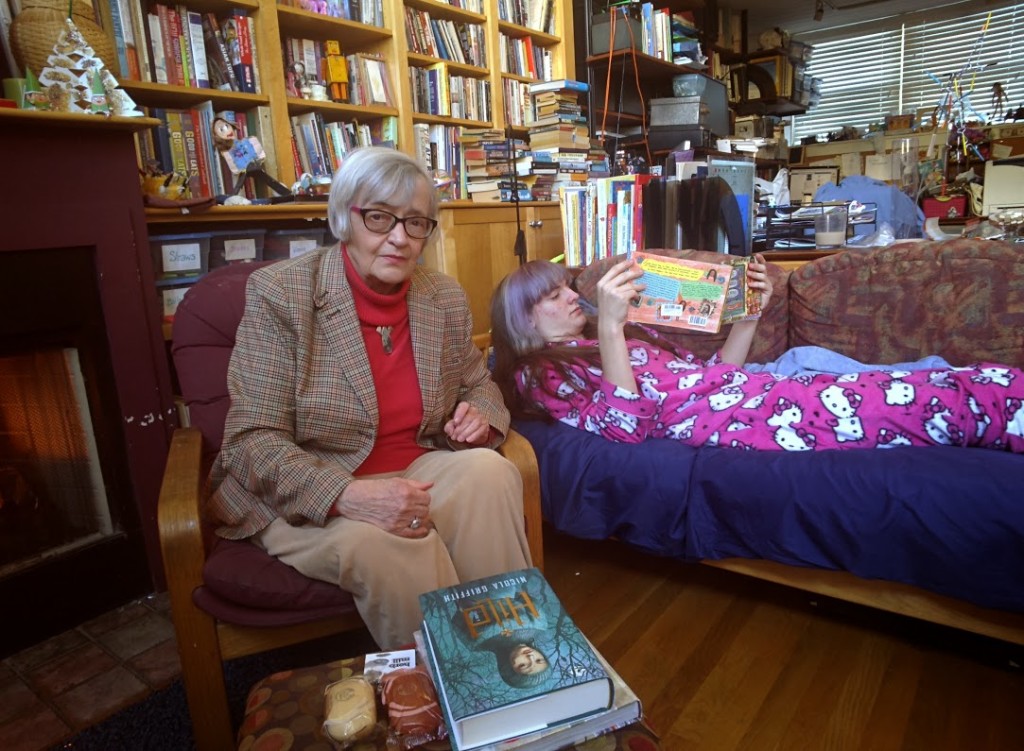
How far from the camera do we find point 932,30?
5539 mm

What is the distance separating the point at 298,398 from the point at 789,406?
1.15 meters

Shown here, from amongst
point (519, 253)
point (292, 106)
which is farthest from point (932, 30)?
point (292, 106)

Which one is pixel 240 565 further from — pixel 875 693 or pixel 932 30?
pixel 932 30

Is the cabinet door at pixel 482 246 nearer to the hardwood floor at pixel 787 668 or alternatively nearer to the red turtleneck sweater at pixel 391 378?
the red turtleneck sweater at pixel 391 378

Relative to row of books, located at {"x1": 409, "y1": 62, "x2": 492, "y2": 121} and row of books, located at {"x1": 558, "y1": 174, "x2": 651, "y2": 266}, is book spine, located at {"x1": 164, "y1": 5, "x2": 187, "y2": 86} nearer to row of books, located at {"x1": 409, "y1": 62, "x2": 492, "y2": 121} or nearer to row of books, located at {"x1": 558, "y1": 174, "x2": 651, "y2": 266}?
row of books, located at {"x1": 409, "y1": 62, "x2": 492, "y2": 121}

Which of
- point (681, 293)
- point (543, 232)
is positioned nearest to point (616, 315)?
point (681, 293)

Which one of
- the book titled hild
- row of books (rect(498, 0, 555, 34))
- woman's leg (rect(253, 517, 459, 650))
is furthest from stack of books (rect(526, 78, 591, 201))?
the book titled hild

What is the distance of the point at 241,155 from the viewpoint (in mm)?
2443

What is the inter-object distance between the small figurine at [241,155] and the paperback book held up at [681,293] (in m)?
1.40

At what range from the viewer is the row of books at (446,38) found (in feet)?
10.1

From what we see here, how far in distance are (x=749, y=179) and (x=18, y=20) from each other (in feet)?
7.99

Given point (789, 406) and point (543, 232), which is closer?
point (789, 406)

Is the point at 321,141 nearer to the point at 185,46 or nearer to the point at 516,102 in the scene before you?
the point at 185,46

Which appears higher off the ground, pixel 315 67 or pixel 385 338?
pixel 315 67
